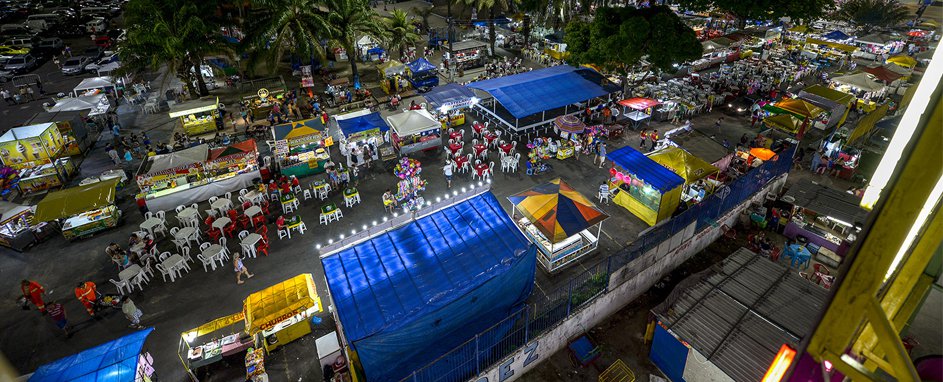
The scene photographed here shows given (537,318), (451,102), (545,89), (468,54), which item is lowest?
(537,318)

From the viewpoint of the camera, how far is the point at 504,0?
1500 inches

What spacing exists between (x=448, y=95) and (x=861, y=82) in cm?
2675

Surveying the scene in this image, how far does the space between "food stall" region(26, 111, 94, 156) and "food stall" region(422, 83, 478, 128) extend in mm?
19953

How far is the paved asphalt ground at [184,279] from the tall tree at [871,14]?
143 feet

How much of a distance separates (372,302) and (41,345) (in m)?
11.5

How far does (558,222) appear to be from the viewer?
49.5 ft

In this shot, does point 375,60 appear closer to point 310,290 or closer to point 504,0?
point 504,0

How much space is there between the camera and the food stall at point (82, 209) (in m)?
17.1

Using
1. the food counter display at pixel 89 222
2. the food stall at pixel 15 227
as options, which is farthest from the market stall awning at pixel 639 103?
the food stall at pixel 15 227

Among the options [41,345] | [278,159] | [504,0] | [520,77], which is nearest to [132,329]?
[41,345]

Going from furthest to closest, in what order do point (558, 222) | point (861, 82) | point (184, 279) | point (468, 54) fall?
1. point (468, 54)
2. point (861, 82)
3. point (184, 279)
4. point (558, 222)

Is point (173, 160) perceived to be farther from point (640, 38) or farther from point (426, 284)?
point (640, 38)

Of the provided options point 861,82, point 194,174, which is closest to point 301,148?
point 194,174

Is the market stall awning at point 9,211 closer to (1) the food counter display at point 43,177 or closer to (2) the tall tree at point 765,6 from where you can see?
(1) the food counter display at point 43,177
